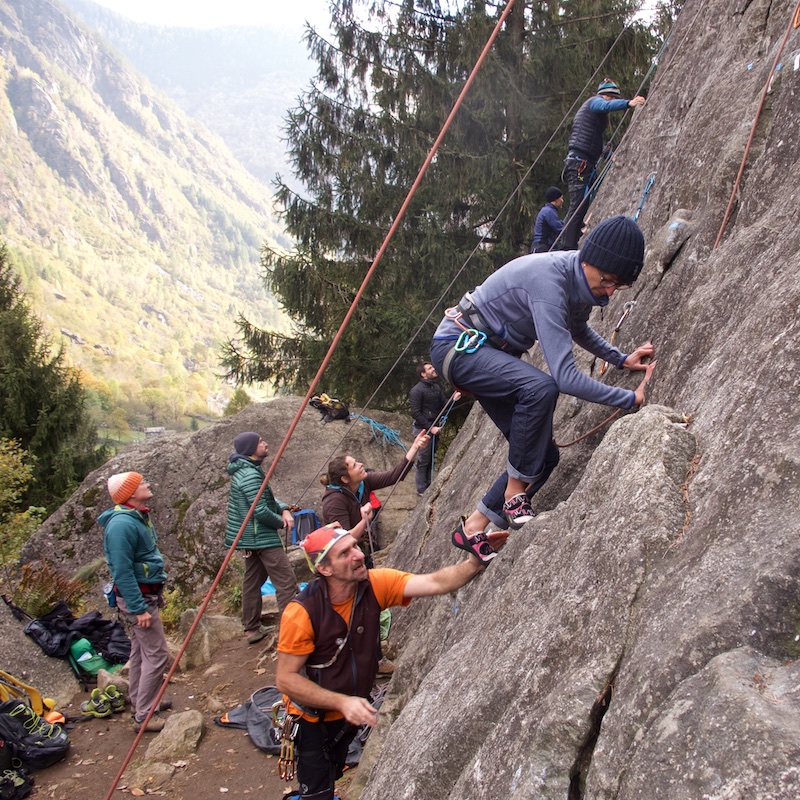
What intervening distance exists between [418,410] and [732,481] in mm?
8725

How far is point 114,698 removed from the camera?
7793 millimetres

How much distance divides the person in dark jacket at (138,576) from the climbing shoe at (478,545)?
3.67m

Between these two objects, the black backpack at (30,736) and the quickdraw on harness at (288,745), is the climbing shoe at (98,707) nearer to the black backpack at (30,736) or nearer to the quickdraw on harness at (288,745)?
the black backpack at (30,736)

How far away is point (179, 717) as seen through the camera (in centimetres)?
706

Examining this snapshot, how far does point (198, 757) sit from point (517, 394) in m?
4.72

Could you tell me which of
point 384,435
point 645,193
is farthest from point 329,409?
point 645,193

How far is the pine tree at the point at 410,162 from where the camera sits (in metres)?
15.8

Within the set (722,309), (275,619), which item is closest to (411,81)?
(275,619)

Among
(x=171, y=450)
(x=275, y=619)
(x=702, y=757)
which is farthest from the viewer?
(x=171, y=450)

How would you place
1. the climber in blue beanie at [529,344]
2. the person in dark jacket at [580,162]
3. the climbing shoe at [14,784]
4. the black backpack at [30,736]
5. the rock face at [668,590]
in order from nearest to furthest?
the rock face at [668,590] < the climber in blue beanie at [529,344] < the climbing shoe at [14,784] < the black backpack at [30,736] < the person in dark jacket at [580,162]

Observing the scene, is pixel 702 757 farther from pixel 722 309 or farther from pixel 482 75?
pixel 482 75

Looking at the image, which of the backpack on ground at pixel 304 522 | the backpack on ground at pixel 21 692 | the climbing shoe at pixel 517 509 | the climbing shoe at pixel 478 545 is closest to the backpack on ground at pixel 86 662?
the backpack on ground at pixel 21 692

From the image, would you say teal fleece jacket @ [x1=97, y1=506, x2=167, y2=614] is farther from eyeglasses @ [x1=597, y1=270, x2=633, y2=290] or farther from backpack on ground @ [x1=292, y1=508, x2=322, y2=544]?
eyeglasses @ [x1=597, y1=270, x2=633, y2=290]

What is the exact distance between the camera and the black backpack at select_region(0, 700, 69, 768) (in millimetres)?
6480
